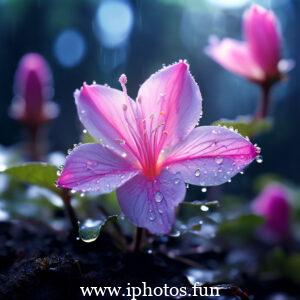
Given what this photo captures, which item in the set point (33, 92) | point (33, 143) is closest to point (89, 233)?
point (33, 92)

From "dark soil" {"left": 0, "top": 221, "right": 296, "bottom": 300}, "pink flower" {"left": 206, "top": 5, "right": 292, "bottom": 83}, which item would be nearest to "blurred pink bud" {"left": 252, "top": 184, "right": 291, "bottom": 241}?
"pink flower" {"left": 206, "top": 5, "right": 292, "bottom": 83}

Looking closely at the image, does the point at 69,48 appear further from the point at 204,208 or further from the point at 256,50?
the point at 204,208

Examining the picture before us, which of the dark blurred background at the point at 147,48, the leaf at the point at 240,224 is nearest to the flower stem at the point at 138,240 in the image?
the leaf at the point at 240,224

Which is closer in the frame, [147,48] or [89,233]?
[89,233]

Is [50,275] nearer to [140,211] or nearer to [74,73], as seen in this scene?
[140,211]

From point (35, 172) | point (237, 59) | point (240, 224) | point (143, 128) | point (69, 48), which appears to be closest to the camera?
point (143, 128)
